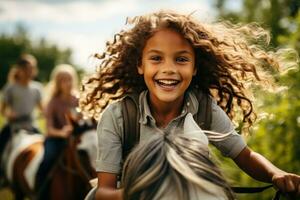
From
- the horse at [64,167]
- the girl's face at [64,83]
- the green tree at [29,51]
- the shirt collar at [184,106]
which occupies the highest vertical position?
the shirt collar at [184,106]

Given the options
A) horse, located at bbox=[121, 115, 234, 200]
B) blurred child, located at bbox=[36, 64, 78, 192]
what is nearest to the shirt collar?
horse, located at bbox=[121, 115, 234, 200]

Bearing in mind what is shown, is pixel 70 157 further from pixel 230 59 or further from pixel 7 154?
pixel 230 59

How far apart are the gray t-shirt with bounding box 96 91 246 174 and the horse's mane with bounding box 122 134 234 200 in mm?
626

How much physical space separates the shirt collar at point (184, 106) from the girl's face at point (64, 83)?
6.63m

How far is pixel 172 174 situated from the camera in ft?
8.14

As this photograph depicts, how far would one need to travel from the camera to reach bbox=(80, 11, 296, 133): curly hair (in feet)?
12.0

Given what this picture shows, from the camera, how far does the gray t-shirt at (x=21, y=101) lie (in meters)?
12.0

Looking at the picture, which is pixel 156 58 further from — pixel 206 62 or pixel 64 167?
pixel 64 167

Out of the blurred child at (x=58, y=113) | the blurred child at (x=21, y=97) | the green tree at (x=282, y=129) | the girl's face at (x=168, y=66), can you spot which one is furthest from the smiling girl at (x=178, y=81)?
the blurred child at (x=21, y=97)

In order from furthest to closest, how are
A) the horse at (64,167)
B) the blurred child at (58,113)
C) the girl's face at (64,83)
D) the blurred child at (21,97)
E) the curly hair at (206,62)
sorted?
1. the blurred child at (21,97)
2. the girl's face at (64,83)
3. the blurred child at (58,113)
4. the horse at (64,167)
5. the curly hair at (206,62)

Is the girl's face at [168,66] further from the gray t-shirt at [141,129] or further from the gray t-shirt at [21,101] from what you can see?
the gray t-shirt at [21,101]

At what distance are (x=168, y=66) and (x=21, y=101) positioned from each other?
9.01 m

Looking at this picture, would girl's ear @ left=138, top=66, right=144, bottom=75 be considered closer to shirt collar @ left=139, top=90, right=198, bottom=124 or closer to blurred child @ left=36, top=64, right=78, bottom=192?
shirt collar @ left=139, top=90, right=198, bottom=124

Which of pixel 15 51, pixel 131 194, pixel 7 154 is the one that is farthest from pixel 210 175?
pixel 15 51
